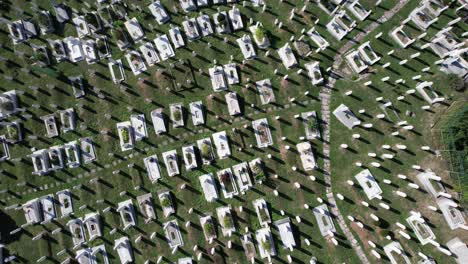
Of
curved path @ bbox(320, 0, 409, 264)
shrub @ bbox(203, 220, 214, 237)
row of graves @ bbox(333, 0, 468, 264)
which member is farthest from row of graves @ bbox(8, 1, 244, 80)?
shrub @ bbox(203, 220, 214, 237)

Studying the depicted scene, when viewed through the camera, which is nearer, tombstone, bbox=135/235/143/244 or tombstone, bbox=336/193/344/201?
tombstone, bbox=135/235/143/244

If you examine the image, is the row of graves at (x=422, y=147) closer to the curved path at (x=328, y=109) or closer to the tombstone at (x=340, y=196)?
the tombstone at (x=340, y=196)

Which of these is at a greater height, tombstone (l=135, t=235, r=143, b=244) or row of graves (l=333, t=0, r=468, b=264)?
row of graves (l=333, t=0, r=468, b=264)

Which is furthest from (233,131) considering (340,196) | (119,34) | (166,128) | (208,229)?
(119,34)

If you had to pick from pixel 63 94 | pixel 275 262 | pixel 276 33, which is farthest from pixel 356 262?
pixel 63 94

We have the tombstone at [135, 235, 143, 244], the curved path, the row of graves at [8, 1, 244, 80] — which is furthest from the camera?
the row of graves at [8, 1, 244, 80]

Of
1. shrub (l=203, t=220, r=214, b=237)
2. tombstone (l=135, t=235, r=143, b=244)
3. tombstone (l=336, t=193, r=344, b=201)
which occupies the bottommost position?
Result: tombstone (l=135, t=235, r=143, b=244)

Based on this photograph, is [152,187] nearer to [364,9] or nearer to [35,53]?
[35,53]

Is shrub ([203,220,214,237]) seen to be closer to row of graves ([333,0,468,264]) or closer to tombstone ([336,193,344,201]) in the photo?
tombstone ([336,193,344,201])
